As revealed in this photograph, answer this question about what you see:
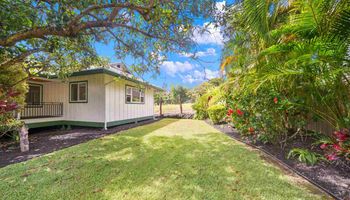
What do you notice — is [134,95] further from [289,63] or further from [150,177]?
[289,63]

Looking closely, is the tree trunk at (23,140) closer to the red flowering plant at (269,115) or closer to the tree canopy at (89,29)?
the tree canopy at (89,29)

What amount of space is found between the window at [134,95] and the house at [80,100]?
A: 0.62m

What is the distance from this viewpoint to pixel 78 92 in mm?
8383

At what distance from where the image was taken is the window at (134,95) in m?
9.99

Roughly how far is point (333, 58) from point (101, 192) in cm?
373

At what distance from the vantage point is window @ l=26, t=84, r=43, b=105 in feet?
26.9

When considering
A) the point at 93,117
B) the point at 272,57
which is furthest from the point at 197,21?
the point at 93,117

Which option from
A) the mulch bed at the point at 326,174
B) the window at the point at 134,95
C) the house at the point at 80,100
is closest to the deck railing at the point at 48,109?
the house at the point at 80,100

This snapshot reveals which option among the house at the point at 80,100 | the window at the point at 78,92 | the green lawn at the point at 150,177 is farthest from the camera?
the window at the point at 78,92

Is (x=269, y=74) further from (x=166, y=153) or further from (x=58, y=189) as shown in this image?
(x=58, y=189)

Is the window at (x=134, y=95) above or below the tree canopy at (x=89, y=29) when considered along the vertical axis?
below

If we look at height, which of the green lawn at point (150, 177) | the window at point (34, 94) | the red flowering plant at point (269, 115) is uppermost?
the window at point (34, 94)

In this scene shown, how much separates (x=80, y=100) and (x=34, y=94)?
245 cm

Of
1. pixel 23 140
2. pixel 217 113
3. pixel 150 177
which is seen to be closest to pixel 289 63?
pixel 150 177
